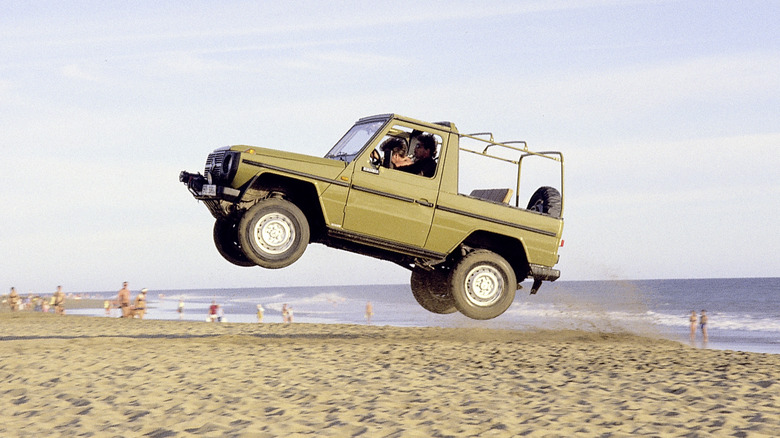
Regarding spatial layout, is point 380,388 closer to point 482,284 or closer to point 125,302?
point 482,284

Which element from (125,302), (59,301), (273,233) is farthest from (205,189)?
(59,301)

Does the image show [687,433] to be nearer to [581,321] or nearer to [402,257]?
[402,257]

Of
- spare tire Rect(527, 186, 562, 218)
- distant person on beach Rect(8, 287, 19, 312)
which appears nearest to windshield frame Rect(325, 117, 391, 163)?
spare tire Rect(527, 186, 562, 218)

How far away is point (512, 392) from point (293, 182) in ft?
12.9

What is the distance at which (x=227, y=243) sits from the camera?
11.8m

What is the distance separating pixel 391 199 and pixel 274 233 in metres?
1.62

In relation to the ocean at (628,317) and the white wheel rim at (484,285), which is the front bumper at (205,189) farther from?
the ocean at (628,317)

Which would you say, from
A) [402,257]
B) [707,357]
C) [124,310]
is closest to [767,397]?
[707,357]

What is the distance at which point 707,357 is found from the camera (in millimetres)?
13922

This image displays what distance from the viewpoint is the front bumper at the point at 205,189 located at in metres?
10.3

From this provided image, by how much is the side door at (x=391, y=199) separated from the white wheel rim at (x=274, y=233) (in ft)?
2.50

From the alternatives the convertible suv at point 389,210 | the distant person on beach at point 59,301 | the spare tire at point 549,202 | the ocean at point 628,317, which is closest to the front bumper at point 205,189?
the convertible suv at point 389,210

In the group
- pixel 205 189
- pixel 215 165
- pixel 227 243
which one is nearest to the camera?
pixel 205 189

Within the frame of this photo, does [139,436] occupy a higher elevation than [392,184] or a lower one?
lower
